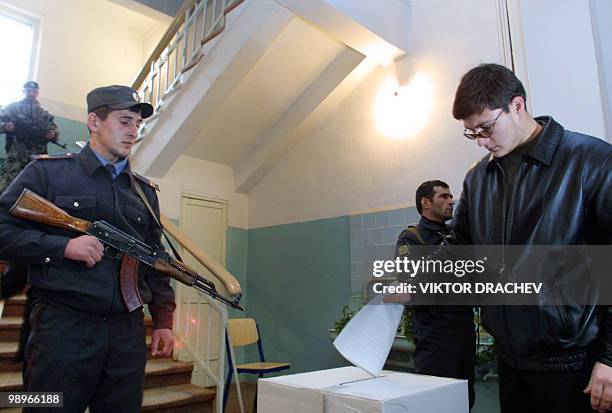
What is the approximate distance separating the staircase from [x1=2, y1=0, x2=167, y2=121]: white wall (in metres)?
2.56

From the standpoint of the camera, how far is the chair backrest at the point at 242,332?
352cm

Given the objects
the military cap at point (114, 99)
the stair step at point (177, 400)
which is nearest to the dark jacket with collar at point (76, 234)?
the military cap at point (114, 99)

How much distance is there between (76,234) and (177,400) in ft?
5.77

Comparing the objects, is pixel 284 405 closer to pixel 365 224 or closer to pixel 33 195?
pixel 33 195

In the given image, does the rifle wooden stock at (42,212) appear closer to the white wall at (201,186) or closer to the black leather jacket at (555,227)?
the black leather jacket at (555,227)

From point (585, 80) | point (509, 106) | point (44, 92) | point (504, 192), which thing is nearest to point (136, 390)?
point (504, 192)

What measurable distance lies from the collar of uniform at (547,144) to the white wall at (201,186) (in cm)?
360

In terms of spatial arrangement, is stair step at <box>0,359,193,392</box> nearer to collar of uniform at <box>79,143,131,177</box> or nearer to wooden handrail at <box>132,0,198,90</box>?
collar of uniform at <box>79,143,131,177</box>

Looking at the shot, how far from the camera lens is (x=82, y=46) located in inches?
201

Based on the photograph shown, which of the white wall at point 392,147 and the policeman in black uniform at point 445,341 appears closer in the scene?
the policeman in black uniform at point 445,341

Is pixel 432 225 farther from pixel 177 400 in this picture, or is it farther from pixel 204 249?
pixel 204 249

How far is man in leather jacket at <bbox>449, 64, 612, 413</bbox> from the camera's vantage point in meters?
0.94

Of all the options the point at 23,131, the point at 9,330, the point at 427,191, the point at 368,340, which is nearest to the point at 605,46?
the point at 427,191

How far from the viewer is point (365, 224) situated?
376 cm
